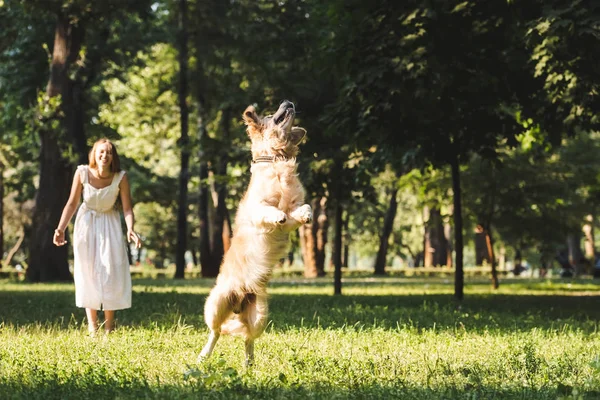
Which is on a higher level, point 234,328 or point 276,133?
point 276,133

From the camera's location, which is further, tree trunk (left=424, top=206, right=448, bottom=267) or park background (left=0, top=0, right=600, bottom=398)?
tree trunk (left=424, top=206, right=448, bottom=267)

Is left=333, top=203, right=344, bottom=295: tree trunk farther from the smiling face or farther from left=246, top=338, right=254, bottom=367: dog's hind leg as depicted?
left=246, top=338, right=254, bottom=367: dog's hind leg

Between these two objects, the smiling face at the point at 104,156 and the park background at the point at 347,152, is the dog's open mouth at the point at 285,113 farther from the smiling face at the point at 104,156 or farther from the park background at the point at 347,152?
the smiling face at the point at 104,156

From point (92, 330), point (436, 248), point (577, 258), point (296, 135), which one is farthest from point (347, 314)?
point (577, 258)

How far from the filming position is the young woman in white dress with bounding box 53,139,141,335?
33.8 ft

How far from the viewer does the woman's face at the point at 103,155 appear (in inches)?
407

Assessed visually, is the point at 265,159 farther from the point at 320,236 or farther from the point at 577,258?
the point at 577,258

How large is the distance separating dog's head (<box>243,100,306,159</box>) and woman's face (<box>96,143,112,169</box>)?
370 centimetres

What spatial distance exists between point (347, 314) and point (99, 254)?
469 cm

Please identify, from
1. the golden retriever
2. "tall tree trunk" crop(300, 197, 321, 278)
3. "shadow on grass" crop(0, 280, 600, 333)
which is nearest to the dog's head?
the golden retriever

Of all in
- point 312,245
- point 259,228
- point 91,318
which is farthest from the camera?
point 312,245

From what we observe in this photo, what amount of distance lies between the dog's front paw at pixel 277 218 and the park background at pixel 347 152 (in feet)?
3.84

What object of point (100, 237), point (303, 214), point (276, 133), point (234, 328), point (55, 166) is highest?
point (55, 166)

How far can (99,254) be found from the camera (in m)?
10.4
